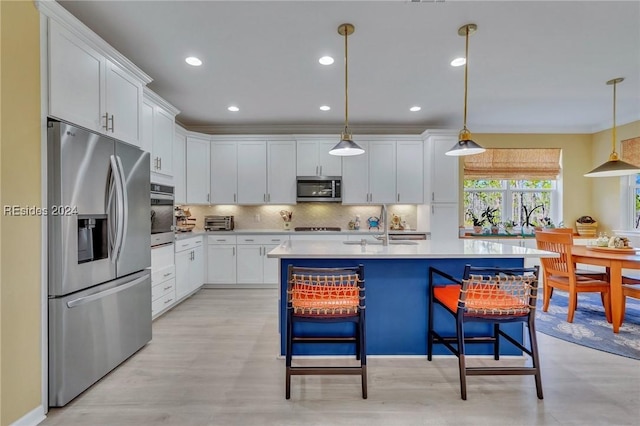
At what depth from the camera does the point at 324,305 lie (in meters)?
1.99

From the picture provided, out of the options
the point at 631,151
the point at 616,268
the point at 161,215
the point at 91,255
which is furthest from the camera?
the point at 631,151

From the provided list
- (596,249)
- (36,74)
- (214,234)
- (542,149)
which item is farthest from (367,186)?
(36,74)

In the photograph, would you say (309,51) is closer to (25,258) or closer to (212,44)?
(212,44)

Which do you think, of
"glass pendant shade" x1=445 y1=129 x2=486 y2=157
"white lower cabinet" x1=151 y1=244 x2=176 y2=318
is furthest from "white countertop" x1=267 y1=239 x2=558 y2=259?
"white lower cabinet" x1=151 y1=244 x2=176 y2=318

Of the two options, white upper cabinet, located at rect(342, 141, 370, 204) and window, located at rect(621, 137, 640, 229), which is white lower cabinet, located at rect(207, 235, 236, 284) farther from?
window, located at rect(621, 137, 640, 229)

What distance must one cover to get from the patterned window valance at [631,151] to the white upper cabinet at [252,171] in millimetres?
5795

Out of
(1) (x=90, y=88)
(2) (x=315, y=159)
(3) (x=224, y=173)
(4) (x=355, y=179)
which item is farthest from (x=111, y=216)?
(4) (x=355, y=179)

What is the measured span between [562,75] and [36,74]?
4673 mm

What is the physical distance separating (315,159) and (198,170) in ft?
6.31

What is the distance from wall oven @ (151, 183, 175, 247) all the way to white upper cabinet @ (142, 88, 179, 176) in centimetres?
22

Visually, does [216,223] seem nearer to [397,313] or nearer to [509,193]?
[397,313]

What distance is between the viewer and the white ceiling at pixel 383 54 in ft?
7.37

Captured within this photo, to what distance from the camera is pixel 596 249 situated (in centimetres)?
341

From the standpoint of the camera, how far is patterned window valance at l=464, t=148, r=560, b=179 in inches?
215
